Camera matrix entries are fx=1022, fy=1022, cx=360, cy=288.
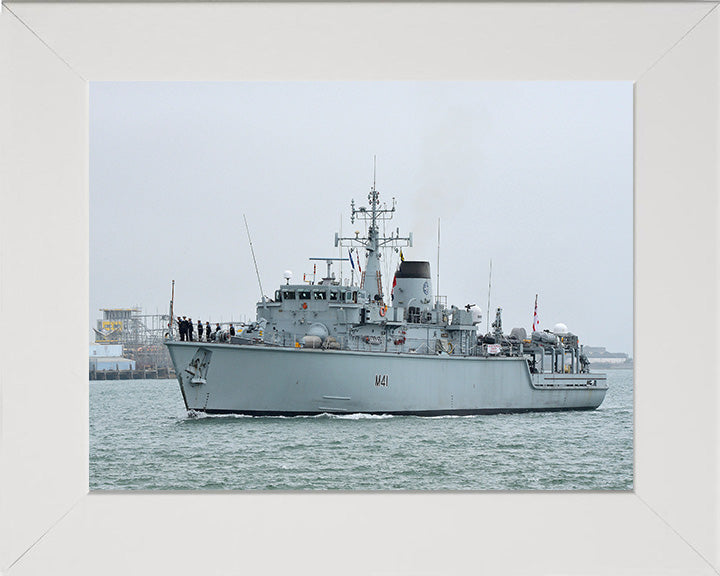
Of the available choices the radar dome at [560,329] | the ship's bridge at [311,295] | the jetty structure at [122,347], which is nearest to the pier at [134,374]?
the jetty structure at [122,347]

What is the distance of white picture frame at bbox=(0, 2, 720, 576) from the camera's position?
4414mm

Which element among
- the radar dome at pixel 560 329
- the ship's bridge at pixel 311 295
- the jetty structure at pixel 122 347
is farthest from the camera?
the jetty structure at pixel 122 347

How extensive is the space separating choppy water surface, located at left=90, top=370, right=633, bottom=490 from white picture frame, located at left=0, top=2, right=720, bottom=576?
17.4ft

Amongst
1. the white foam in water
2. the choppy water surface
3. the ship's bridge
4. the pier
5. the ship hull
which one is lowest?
the pier

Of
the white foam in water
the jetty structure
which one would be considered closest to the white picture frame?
the white foam in water

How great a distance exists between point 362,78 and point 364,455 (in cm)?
931

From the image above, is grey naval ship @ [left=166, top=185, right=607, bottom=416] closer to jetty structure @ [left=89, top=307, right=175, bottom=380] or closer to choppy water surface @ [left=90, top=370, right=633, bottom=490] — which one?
choppy water surface @ [left=90, top=370, right=633, bottom=490]

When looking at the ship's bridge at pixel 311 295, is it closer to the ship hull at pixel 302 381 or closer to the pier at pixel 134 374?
the ship hull at pixel 302 381

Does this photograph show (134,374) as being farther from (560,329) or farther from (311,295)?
(311,295)

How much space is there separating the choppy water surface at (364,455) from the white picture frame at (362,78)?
531 centimetres

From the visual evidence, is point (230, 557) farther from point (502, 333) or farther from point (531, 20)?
point (502, 333)

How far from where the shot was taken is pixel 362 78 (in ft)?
17.3

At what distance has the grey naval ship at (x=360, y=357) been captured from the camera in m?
17.3

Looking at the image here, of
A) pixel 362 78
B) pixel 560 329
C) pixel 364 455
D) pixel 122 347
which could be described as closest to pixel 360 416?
pixel 364 455
